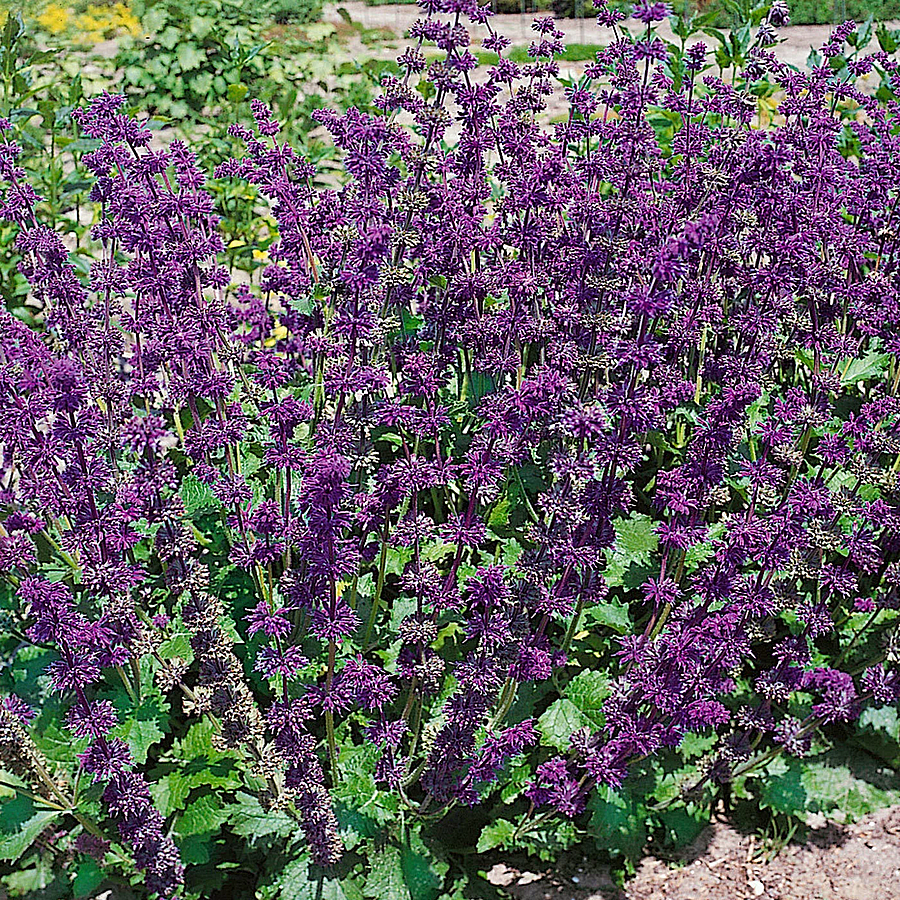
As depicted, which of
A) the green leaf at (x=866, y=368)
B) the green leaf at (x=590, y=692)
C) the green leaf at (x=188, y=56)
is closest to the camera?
the green leaf at (x=590, y=692)

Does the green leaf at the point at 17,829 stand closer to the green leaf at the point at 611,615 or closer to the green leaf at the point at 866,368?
the green leaf at the point at 611,615

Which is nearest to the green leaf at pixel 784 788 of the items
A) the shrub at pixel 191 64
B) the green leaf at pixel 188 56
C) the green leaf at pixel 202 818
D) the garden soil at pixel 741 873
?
the garden soil at pixel 741 873

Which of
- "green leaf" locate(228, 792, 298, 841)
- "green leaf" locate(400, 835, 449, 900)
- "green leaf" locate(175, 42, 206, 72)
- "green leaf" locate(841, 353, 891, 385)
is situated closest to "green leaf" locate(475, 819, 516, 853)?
"green leaf" locate(400, 835, 449, 900)

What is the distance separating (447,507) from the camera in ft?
15.6

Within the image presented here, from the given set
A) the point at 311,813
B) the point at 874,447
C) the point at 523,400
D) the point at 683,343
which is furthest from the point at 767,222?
the point at 311,813

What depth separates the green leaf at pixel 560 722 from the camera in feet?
13.6

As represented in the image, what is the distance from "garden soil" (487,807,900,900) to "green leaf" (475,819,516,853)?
1.03 feet

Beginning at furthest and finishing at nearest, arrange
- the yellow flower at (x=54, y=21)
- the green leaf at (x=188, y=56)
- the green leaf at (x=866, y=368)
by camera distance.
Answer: the yellow flower at (x=54, y=21) < the green leaf at (x=188, y=56) < the green leaf at (x=866, y=368)

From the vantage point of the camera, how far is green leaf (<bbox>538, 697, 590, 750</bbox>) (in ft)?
Result: 13.6

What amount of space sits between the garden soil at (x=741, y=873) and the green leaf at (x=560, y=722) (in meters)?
0.58

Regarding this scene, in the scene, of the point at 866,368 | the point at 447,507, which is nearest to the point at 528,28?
the point at 866,368

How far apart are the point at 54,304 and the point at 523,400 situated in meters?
2.24

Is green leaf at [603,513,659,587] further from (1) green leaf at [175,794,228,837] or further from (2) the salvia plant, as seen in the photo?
(1) green leaf at [175,794,228,837]

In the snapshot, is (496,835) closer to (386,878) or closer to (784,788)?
(386,878)
